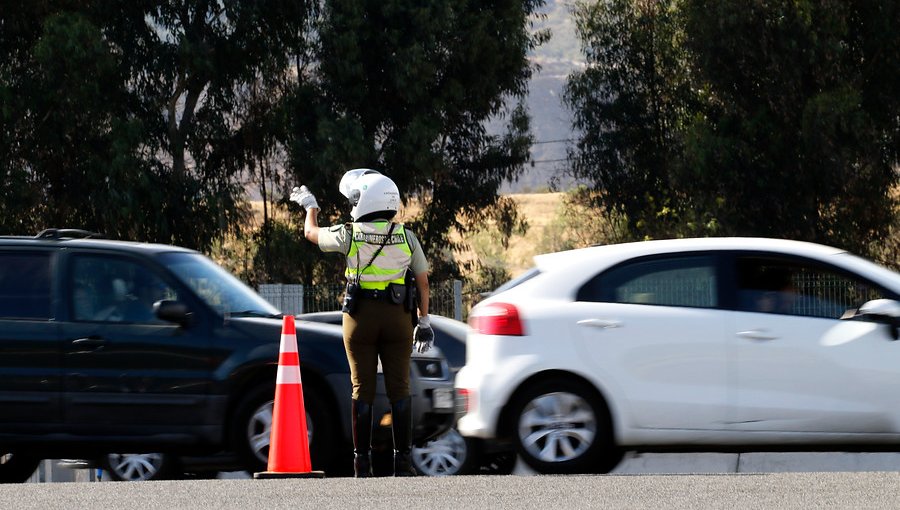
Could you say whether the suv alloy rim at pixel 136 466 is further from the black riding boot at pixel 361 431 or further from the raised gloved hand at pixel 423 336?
the raised gloved hand at pixel 423 336

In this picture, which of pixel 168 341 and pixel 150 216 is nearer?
pixel 168 341

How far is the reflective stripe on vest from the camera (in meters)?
9.13

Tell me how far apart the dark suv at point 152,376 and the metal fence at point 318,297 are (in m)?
13.7

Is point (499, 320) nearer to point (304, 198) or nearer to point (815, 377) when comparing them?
point (304, 198)

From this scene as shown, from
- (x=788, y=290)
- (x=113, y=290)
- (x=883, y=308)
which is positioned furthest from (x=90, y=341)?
(x=883, y=308)

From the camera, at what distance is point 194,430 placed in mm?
9977

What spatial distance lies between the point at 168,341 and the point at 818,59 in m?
24.6

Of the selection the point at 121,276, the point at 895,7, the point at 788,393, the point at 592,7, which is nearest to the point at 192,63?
the point at 592,7

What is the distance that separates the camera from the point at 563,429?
902 cm

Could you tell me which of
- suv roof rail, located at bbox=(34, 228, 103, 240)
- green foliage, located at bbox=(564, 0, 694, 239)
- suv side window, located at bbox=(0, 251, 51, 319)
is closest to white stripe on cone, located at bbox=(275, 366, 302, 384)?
suv side window, located at bbox=(0, 251, 51, 319)

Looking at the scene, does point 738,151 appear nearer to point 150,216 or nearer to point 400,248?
point 150,216

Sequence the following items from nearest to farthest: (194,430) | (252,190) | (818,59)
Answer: (194,430)
(818,59)
(252,190)

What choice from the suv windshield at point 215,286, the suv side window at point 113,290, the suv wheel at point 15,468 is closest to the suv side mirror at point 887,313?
the suv windshield at point 215,286

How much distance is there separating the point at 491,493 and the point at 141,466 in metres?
4.08
